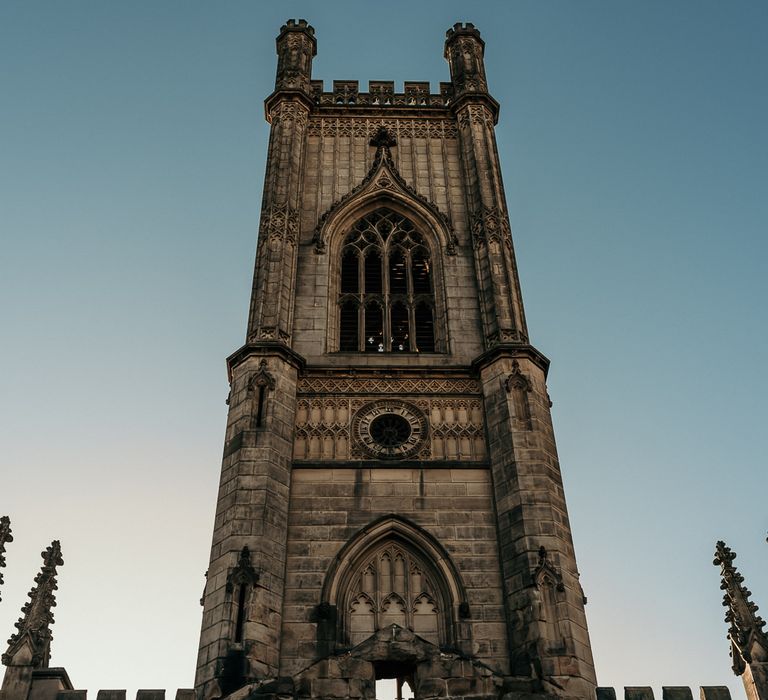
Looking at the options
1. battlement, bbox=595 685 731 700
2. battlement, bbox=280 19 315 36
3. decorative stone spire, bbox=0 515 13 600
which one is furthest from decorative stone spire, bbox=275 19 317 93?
battlement, bbox=595 685 731 700

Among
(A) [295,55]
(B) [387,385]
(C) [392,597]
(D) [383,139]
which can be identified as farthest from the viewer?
(A) [295,55]

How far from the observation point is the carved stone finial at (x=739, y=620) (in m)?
15.8

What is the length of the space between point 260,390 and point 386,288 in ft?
17.9

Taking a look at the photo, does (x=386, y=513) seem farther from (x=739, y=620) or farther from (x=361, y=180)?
(x=361, y=180)

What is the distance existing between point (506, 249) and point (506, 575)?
951cm

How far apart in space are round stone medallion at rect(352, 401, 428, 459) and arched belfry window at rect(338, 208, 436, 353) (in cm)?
228

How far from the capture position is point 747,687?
51.5 ft

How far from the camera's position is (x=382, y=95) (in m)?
30.7

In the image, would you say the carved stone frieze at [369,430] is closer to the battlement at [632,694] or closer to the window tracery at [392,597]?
the window tracery at [392,597]

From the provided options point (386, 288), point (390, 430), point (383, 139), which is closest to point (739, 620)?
point (390, 430)

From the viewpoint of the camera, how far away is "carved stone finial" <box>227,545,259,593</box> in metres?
17.0

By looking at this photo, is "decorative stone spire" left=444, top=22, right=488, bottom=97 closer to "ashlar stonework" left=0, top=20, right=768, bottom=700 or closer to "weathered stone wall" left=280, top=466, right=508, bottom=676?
"ashlar stonework" left=0, top=20, right=768, bottom=700

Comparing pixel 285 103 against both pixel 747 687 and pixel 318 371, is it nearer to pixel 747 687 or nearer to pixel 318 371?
pixel 318 371

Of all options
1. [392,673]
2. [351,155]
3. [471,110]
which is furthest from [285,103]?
[392,673]
